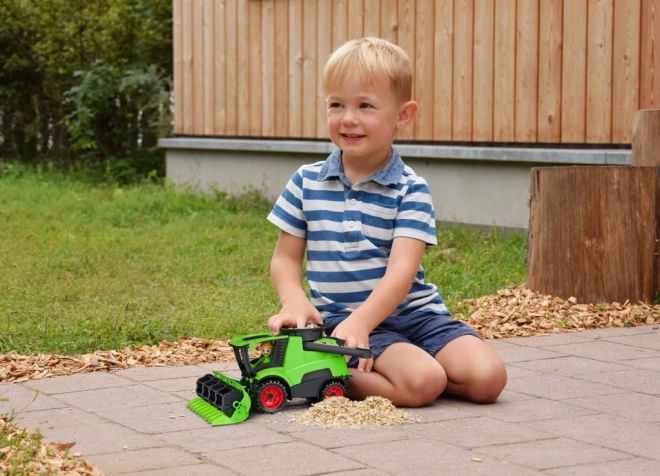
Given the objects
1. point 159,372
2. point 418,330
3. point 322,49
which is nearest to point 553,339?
point 418,330

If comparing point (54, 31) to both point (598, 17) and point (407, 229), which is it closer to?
point (598, 17)

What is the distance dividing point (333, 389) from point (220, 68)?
927cm

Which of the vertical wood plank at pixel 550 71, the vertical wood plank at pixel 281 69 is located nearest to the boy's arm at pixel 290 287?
the vertical wood plank at pixel 550 71

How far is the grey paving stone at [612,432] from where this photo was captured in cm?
338

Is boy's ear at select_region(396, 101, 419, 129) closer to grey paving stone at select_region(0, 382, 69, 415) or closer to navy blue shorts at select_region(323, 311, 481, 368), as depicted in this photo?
navy blue shorts at select_region(323, 311, 481, 368)

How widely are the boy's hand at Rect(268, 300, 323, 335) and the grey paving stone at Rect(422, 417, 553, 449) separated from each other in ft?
2.06

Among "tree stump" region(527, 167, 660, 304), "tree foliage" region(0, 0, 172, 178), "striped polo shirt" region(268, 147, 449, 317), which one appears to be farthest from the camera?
"tree foliage" region(0, 0, 172, 178)

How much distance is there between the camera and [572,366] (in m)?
4.79

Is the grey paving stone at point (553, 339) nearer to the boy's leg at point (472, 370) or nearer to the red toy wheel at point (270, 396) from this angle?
the boy's leg at point (472, 370)

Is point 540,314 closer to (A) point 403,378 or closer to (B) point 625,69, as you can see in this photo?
(A) point 403,378

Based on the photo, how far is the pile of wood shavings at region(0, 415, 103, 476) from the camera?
3.00 m

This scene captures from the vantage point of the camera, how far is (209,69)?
13000 millimetres

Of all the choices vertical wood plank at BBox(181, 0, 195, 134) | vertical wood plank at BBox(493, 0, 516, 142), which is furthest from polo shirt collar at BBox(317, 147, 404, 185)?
vertical wood plank at BBox(181, 0, 195, 134)

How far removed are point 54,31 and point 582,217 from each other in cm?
1164
